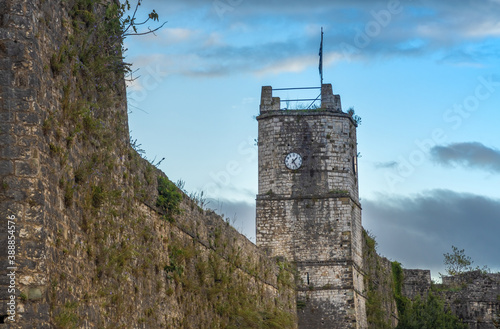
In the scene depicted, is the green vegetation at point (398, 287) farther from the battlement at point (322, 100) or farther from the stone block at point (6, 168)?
the stone block at point (6, 168)

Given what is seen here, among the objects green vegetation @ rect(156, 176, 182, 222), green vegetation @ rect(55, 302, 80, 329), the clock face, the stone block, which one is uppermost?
the clock face

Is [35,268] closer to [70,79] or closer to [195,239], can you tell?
[70,79]

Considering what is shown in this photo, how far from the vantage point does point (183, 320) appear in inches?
671

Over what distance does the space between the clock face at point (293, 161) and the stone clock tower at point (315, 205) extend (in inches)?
0.7

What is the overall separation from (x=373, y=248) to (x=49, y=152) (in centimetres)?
2600

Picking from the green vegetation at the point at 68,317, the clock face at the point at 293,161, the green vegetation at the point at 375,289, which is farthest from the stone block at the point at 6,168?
the green vegetation at the point at 375,289

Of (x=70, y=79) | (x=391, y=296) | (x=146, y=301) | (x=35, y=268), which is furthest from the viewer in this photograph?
(x=391, y=296)

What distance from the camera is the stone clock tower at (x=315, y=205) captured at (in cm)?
3095

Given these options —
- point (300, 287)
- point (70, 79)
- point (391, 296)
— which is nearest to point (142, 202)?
point (70, 79)

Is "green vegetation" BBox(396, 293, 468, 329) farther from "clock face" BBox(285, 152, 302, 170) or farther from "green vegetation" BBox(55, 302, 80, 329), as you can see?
"green vegetation" BBox(55, 302, 80, 329)

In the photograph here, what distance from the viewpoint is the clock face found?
3206cm

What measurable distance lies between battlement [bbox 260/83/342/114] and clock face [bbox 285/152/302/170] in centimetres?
180

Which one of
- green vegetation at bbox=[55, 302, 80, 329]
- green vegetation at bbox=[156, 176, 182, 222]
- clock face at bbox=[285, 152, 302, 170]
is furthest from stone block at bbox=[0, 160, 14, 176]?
clock face at bbox=[285, 152, 302, 170]

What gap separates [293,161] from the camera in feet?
105
